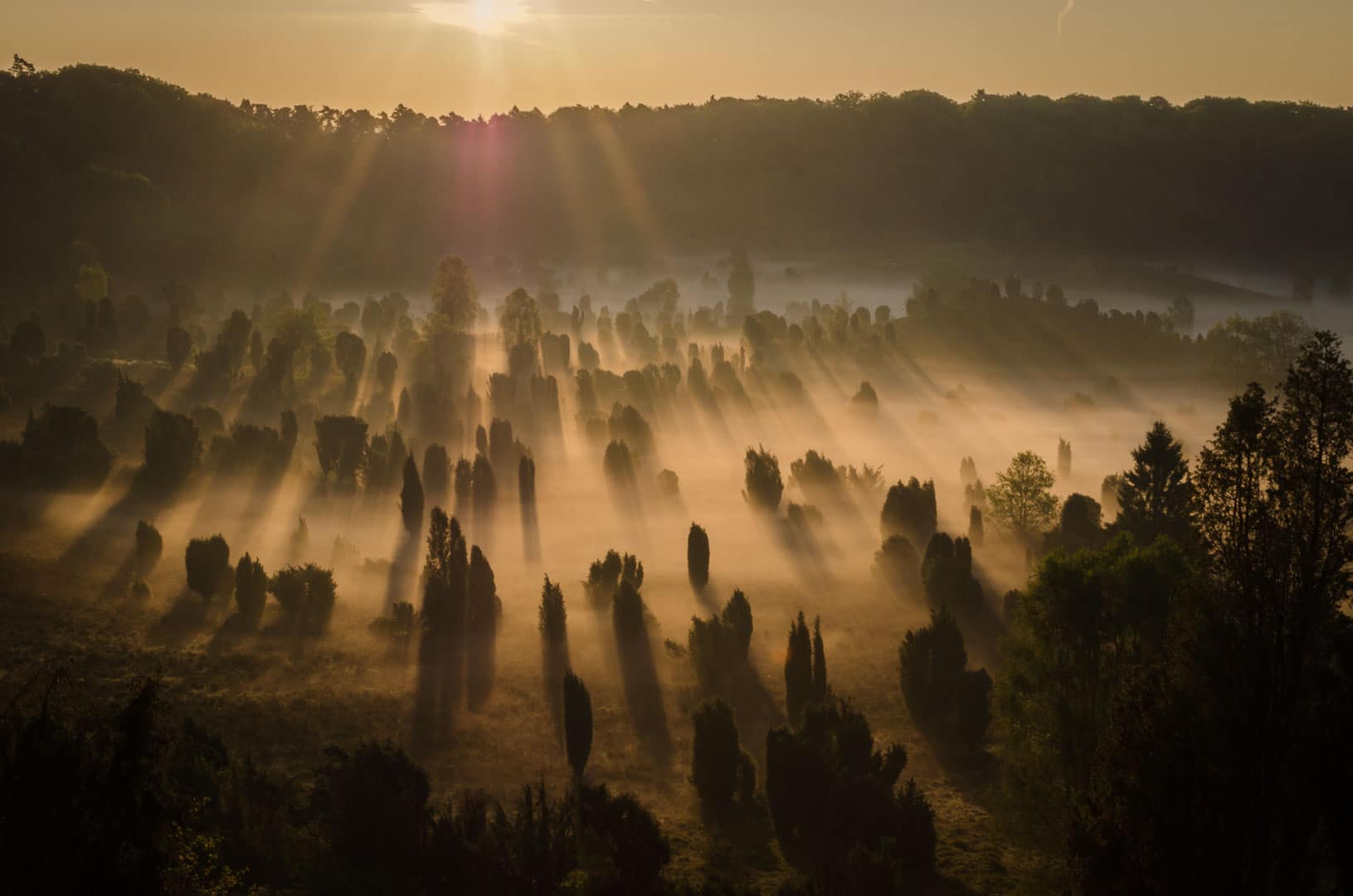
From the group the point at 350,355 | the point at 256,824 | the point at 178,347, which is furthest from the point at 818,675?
the point at 178,347

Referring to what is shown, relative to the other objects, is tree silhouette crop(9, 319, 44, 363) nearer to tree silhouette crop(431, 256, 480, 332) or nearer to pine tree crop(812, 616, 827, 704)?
tree silhouette crop(431, 256, 480, 332)

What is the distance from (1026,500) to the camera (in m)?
→ 75.2

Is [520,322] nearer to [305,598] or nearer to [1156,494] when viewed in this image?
[305,598]

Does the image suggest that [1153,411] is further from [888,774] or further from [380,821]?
[380,821]

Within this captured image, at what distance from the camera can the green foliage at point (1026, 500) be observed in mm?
74875

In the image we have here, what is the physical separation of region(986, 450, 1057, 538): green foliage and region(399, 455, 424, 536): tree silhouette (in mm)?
44114

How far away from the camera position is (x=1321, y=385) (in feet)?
77.7

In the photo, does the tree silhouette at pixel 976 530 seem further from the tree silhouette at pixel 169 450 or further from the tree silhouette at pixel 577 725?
the tree silhouette at pixel 169 450

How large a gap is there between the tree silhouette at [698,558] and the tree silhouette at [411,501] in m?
22.7

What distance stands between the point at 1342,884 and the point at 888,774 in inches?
818

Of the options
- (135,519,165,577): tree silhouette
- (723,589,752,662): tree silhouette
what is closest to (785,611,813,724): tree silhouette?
(723,589,752,662): tree silhouette

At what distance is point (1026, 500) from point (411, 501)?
1854 inches

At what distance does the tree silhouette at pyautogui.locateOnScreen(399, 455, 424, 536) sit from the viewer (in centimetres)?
7844

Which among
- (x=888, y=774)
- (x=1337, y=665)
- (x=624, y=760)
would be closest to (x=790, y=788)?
(x=888, y=774)
